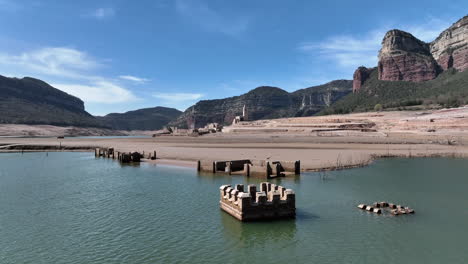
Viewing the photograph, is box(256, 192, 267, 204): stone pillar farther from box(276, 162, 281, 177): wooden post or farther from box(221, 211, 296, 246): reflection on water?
box(276, 162, 281, 177): wooden post

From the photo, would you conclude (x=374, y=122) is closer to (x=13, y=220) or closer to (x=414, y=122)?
(x=414, y=122)

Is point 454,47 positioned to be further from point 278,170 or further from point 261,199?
point 261,199

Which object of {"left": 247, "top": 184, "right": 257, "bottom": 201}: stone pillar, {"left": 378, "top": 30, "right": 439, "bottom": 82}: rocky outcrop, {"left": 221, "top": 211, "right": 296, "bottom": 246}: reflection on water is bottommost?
{"left": 221, "top": 211, "right": 296, "bottom": 246}: reflection on water

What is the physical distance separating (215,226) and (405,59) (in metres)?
179

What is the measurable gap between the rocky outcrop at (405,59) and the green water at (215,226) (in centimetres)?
15593

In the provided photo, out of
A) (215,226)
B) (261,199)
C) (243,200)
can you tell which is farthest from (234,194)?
(215,226)

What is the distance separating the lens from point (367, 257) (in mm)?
13375

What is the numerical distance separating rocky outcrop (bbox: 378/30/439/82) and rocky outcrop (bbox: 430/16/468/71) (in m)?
4.47

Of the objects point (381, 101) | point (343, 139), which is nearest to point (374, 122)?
point (343, 139)

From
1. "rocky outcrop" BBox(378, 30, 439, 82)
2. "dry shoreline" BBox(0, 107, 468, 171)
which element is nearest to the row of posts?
"dry shoreline" BBox(0, 107, 468, 171)

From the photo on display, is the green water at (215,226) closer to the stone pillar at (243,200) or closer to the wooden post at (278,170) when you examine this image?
the stone pillar at (243,200)

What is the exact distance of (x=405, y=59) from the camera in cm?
16762

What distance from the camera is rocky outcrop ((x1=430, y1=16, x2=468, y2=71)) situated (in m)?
152

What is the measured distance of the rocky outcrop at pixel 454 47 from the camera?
152250mm
